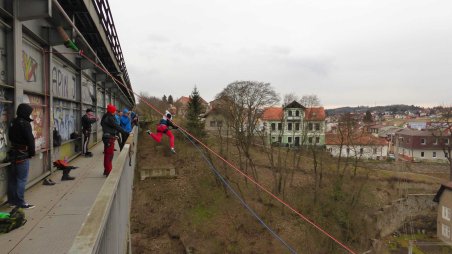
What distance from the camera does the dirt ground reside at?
25.1 meters

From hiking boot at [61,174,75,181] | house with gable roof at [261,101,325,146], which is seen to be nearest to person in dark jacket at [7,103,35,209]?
hiking boot at [61,174,75,181]

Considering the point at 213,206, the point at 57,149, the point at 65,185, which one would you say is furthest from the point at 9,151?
the point at 213,206

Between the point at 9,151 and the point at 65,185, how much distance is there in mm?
2025

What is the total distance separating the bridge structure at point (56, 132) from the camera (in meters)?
3.75

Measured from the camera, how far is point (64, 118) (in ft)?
29.7

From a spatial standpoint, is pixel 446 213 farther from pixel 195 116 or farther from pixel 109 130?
pixel 109 130

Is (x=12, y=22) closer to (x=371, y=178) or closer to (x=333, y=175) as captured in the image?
(x=333, y=175)

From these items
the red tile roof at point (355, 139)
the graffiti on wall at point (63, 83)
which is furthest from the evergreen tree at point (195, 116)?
the graffiti on wall at point (63, 83)

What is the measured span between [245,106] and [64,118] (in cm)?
3114

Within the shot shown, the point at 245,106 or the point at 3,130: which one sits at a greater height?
the point at 245,106

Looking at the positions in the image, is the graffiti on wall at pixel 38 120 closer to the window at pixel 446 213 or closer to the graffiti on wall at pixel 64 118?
the graffiti on wall at pixel 64 118

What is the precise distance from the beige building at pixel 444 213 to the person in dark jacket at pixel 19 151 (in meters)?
41.1

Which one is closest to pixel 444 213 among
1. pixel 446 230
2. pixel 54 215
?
pixel 446 230

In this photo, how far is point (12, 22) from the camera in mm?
5156
